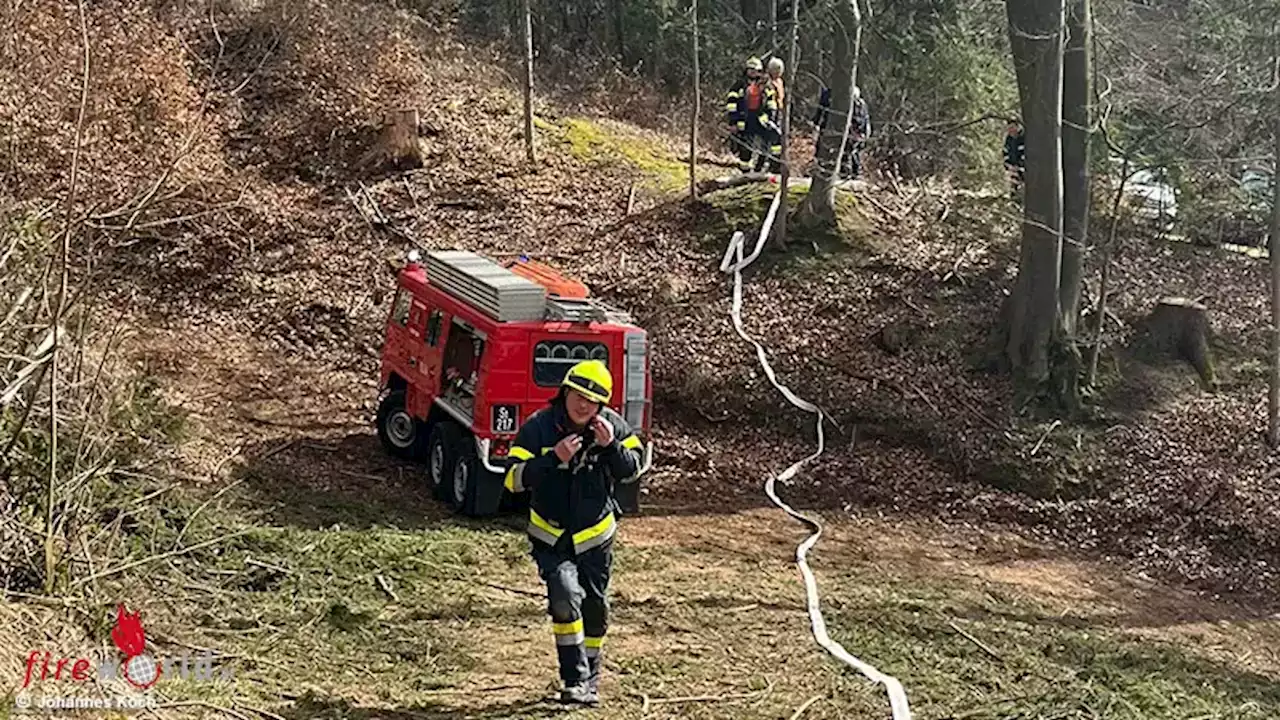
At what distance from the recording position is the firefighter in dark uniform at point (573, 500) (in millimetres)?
6488

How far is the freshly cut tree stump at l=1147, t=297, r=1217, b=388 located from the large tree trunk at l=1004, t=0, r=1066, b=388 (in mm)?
1556

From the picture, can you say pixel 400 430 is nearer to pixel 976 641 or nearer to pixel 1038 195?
pixel 976 641

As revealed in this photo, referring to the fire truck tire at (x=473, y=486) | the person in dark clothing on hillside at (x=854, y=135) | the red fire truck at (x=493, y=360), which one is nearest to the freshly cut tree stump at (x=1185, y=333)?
the person in dark clothing on hillside at (x=854, y=135)

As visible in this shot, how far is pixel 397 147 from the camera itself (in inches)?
785

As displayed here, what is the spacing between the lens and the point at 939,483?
13.4m

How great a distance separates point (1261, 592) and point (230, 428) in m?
9.32

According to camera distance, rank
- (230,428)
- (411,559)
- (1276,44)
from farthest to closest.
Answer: (1276,44)
(230,428)
(411,559)

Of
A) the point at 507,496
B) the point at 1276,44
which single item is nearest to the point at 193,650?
the point at 507,496

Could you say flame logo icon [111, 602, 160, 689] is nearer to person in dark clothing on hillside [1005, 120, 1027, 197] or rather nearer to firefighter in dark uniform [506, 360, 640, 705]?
firefighter in dark uniform [506, 360, 640, 705]

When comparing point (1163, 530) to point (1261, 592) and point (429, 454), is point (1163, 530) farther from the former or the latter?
point (429, 454)

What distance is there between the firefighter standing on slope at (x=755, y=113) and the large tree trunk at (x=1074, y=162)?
500 centimetres

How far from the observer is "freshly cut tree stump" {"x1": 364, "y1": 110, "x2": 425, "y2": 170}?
784 inches

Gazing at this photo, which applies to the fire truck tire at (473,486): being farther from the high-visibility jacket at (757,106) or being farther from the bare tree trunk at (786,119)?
the high-visibility jacket at (757,106)

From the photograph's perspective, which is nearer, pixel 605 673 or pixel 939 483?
pixel 605 673
